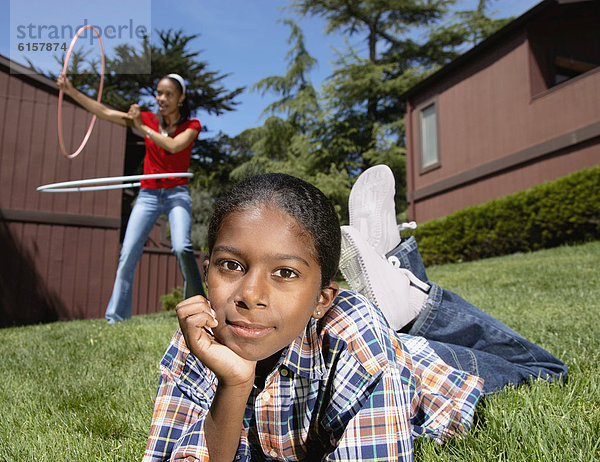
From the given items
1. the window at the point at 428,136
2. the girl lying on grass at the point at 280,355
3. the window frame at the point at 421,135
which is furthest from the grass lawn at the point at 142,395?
the window at the point at 428,136

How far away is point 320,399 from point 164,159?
13.0ft

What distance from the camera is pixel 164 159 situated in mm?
4988

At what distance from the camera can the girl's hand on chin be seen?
1.21 meters

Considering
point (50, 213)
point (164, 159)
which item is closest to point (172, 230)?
point (164, 159)

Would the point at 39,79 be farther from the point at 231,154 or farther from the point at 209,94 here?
the point at 209,94

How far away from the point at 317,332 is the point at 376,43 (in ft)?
71.0

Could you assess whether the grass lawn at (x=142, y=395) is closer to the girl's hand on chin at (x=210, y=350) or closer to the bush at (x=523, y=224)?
the girl's hand on chin at (x=210, y=350)

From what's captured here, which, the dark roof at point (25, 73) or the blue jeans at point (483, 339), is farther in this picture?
the dark roof at point (25, 73)

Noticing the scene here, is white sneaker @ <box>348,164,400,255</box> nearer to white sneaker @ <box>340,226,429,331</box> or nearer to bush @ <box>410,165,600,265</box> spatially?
white sneaker @ <box>340,226,429,331</box>

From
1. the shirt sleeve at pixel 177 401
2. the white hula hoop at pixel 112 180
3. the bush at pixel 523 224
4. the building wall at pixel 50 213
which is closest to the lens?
the shirt sleeve at pixel 177 401

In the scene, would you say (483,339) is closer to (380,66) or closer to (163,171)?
(163,171)

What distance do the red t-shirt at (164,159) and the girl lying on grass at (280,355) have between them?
3.53 meters

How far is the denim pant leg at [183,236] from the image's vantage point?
4.65 metres

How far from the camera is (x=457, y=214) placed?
10484 mm
